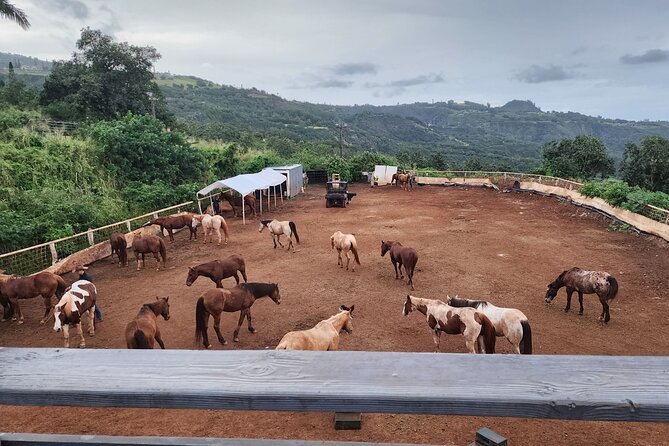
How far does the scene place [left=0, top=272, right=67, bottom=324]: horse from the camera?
872cm

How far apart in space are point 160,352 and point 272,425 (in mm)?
4733

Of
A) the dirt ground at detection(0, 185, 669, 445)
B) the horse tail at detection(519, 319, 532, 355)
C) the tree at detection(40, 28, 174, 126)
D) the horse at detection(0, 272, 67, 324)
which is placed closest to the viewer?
the dirt ground at detection(0, 185, 669, 445)

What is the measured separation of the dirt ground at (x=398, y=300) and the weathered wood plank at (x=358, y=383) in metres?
4.53

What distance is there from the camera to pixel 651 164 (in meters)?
27.1

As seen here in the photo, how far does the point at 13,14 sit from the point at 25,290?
622 inches

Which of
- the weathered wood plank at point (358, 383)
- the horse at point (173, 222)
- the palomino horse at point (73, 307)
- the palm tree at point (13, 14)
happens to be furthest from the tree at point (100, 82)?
the weathered wood plank at point (358, 383)

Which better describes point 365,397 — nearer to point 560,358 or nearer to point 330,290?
point 560,358

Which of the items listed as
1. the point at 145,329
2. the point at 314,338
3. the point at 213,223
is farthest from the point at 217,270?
the point at 213,223

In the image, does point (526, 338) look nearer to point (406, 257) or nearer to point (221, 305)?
point (406, 257)

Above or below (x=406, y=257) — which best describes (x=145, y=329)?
below

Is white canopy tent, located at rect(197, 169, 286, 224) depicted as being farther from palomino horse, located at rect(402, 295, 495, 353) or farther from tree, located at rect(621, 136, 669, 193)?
tree, located at rect(621, 136, 669, 193)

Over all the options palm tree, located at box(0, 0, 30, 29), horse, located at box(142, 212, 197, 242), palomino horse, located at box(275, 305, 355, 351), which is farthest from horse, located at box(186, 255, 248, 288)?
palm tree, located at box(0, 0, 30, 29)

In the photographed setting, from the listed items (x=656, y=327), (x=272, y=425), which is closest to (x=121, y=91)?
(x=272, y=425)

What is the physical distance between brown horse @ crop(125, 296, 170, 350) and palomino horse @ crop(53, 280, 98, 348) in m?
1.56
